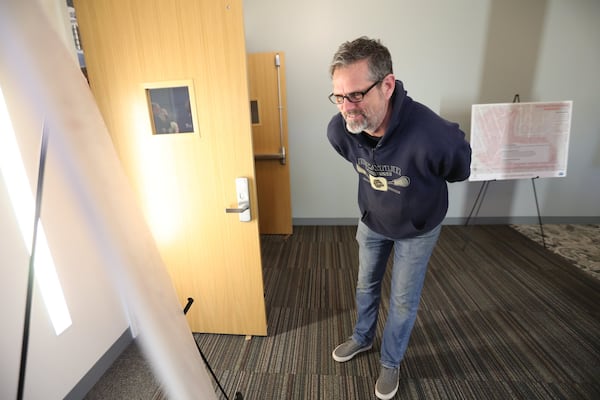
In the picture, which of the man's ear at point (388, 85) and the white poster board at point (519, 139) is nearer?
the man's ear at point (388, 85)

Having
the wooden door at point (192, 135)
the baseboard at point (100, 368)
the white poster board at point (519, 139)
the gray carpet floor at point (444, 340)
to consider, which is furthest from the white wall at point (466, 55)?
the baseboard at point (100, 368)

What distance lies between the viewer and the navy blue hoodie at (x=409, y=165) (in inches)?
41.4

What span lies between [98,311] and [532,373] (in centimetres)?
214

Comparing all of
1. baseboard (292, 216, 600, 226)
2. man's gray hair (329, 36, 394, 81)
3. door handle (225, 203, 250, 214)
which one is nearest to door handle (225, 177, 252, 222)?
door handle (225, 203, 250, 214)

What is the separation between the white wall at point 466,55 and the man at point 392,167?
1.82 meters

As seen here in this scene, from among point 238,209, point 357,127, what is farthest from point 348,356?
point 357,127

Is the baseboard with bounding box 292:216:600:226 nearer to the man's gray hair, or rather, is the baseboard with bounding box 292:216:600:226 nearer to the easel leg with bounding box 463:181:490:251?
the easel leg with bounding box 463:181:490:251

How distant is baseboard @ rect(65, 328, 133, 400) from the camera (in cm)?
129

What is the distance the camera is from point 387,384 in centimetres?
131

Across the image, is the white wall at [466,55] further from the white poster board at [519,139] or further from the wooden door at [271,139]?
the white poster board at [519,139]

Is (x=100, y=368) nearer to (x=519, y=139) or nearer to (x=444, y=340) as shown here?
(x=444, y=340)

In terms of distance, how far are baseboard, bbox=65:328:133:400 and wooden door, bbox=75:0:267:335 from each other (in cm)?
37

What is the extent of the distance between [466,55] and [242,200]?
264 centimetres

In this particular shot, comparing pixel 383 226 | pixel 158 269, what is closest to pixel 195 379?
pixel 158 269
